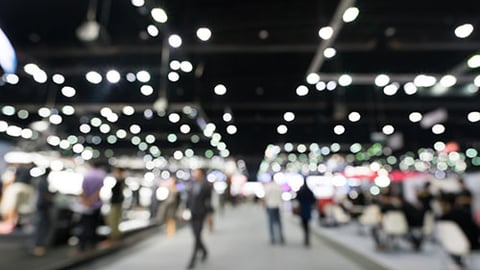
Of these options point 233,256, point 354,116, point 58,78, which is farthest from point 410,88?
point 58,78

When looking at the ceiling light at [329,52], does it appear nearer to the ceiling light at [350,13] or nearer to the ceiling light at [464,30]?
the ceiling light at [350,13]

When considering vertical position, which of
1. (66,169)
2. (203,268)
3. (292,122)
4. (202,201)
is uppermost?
(292,122)

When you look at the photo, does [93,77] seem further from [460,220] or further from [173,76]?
[460,220]

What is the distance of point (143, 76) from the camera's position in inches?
311

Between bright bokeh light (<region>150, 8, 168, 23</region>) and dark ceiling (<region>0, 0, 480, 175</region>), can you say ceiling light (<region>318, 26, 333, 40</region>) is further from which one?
bright bokeh light (<region>150, 8, 168, 23</region>)

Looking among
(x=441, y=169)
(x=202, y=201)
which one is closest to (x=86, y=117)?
(x=202, y=201)

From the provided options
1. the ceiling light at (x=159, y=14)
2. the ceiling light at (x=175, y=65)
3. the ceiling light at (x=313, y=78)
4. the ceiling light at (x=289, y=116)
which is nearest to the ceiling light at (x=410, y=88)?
the ceiling light at (x=313, y=78)

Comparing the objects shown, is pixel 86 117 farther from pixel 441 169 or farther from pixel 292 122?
pixel 441 169

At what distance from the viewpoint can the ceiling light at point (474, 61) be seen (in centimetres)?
661

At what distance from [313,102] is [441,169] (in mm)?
8786

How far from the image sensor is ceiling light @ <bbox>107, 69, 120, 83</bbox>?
7.29m

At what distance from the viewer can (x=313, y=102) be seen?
31.6 feet

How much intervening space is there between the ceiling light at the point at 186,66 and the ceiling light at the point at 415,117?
6.20m

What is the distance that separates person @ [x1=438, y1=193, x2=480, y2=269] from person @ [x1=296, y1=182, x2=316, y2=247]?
2718 millimetres
